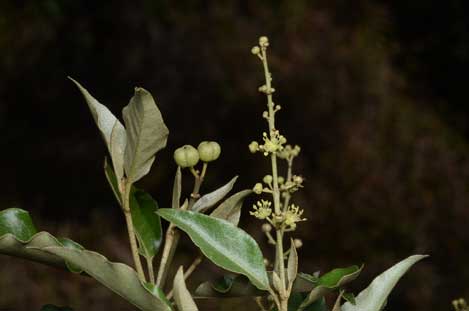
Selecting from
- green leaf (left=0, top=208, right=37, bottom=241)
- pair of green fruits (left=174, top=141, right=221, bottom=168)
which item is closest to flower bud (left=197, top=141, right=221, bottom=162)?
pair of green fruits (left=174, top=141, right=221, bottom=168)

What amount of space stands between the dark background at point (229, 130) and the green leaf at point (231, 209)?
222 centimetres

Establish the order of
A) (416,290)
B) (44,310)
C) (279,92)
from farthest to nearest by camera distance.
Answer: (279,92) → (416,290) → (44,310)

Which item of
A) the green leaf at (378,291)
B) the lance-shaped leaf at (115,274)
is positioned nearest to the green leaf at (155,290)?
the lance-shaped leaf at (115,274)

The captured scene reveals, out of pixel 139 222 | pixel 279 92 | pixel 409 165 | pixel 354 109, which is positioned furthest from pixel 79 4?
pixel 139 222

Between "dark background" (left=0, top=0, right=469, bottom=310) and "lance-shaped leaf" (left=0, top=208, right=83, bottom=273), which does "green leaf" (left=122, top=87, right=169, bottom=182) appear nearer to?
"lance-shaped leaf" (left=0, top=208, right=83, bottom=273)

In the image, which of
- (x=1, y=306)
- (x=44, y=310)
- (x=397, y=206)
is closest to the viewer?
(x=44, y=310)

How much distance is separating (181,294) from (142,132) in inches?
3.4

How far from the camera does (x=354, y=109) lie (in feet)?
11.0

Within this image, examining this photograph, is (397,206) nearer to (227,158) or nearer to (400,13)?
(227,158)

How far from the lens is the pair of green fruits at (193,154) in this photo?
1.65ft

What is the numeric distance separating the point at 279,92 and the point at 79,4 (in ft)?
2.56

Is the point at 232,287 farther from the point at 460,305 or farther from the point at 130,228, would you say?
the point at 460,305

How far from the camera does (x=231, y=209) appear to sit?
51 centimetres

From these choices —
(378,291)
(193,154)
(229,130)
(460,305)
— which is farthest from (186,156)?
(229,130)
